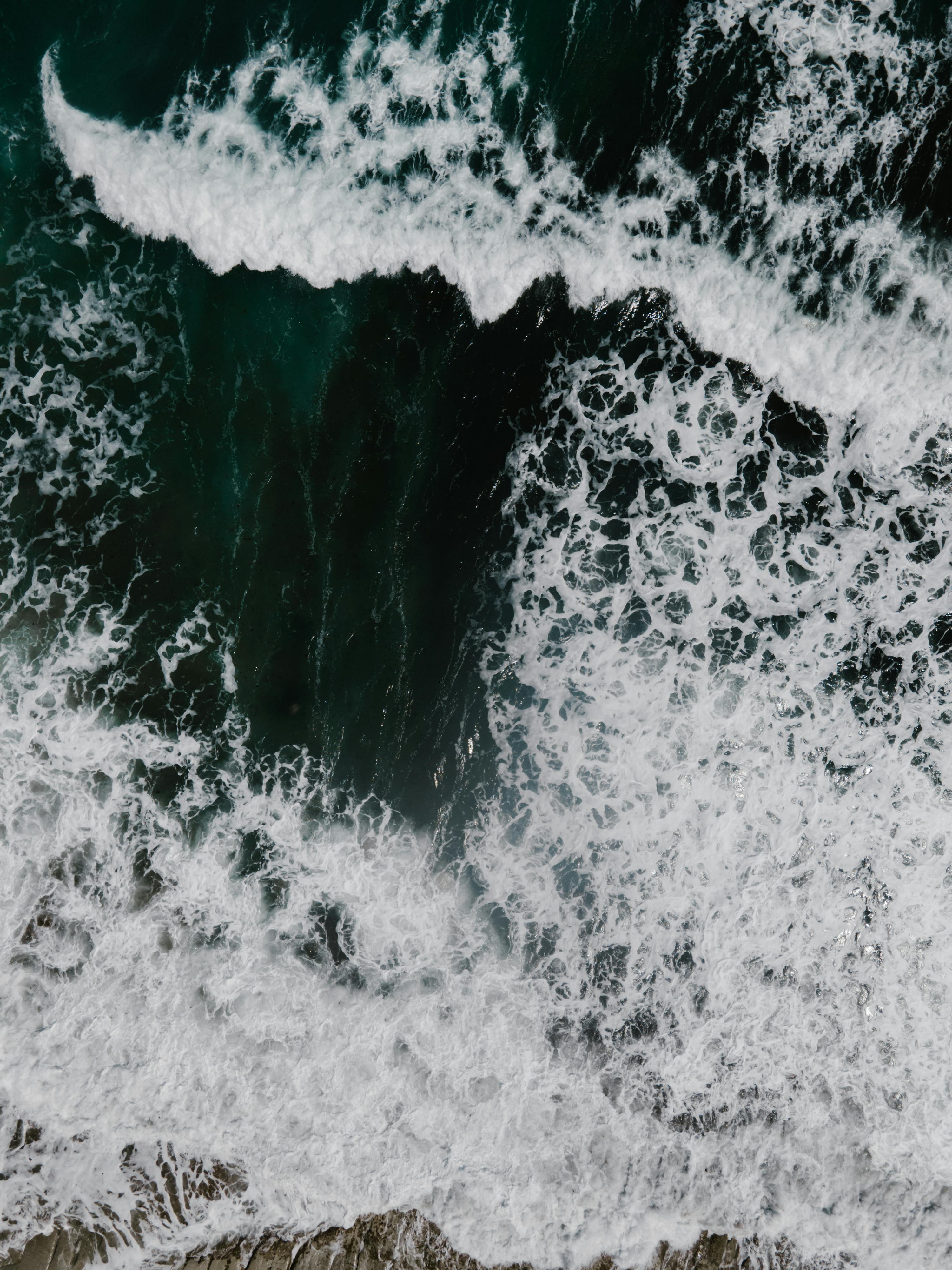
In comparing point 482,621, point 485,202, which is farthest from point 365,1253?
point 485,202

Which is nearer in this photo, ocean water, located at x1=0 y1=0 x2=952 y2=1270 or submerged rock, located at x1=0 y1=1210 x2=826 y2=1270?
submerged rock, located at x1=0 y1=1210 x2=826 y2=1270

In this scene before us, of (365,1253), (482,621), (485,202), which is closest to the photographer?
(365,1253)

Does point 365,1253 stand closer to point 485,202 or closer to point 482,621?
point 482,621

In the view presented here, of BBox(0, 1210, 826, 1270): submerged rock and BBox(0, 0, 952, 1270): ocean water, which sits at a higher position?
BBox(0, 0, 952, 1270): ocean water

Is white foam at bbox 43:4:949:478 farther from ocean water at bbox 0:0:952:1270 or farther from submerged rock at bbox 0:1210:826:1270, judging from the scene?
submerged rock at bbox 0:1210:826:1270

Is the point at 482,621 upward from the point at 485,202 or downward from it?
downward

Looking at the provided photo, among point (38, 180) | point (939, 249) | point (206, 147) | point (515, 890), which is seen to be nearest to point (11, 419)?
point (38, 180)

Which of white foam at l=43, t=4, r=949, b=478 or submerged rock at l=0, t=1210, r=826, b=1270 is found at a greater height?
white foam at l=43, t=4, r=949, b=478

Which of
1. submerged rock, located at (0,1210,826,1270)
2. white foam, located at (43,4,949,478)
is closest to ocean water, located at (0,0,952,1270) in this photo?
white foam, located at (43,4,949,478)
